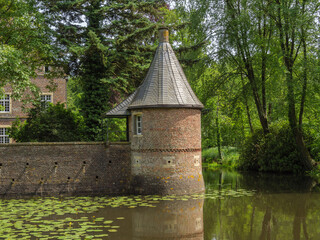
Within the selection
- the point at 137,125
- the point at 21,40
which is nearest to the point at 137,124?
the point at 137,125

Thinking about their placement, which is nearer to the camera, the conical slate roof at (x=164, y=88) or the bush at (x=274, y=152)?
the conical slate roof at (x=164, y=88)

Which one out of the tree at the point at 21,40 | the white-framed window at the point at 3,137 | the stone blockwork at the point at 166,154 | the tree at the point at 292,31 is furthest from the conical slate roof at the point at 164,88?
the white-framed window at the point at 3,137

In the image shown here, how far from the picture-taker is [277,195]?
1491cm

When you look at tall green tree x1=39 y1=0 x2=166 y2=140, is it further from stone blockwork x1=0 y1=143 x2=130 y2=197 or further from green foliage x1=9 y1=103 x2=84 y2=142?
stone blockwork x1=0 y1=143 x2=130 y2=197

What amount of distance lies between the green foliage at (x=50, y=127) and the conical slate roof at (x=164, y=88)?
12.9 feet

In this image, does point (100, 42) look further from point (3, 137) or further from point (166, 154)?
point (3, 137)

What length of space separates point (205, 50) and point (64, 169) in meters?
11.9

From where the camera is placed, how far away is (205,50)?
75.3ft

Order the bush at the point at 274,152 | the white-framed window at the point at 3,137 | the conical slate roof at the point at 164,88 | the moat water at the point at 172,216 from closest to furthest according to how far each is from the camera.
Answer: the moat water at the point at 172,216 → the conical slate roof at the point at 164,88 → the bush at the point at 274,152 → the white-framed window at the point at 3,137

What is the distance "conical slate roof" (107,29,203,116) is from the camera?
579 inches

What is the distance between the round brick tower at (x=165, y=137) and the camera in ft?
47.9

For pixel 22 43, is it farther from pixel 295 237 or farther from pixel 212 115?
pixel 295 237

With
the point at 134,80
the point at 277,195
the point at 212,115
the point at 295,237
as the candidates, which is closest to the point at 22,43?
the point at 134,80

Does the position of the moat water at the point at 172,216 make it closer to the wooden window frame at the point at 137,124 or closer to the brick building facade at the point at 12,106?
the wooden window frame at the point at 137,124
